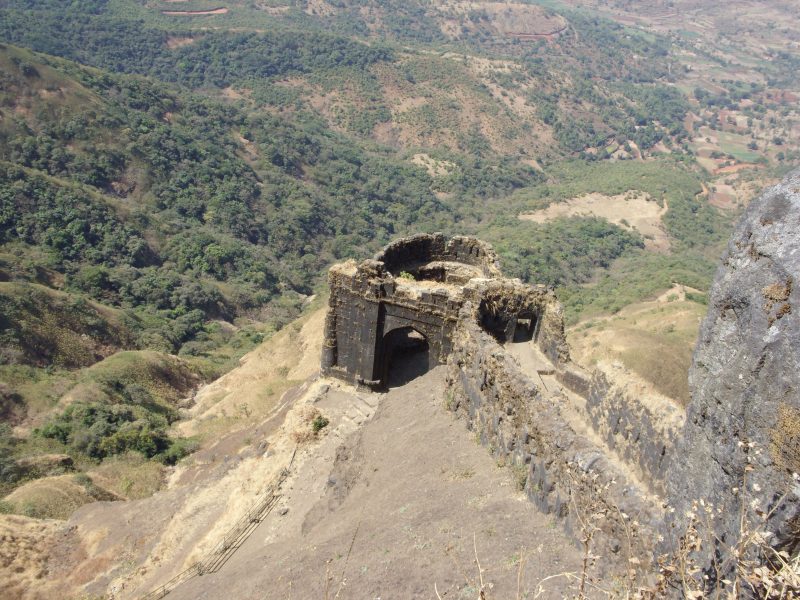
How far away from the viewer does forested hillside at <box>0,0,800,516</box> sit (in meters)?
35.6

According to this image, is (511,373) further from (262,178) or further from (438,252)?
(262,178)

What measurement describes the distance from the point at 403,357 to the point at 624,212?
7116 centimetres

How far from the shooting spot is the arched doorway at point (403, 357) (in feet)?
65.0

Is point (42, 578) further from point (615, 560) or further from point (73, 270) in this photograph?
point (73, 270)

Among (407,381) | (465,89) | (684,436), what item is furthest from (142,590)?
(465,89)

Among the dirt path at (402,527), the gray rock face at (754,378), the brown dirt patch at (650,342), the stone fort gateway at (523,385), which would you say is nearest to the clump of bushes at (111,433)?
the stone fort gateway at (523,385)

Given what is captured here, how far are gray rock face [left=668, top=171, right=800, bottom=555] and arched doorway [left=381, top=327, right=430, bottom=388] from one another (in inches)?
569

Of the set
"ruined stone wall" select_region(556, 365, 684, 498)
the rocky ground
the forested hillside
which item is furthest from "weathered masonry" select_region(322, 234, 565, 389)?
the forested hillside

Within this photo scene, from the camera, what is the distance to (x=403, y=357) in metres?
21.2

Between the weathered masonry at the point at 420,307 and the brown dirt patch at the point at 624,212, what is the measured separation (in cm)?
5939

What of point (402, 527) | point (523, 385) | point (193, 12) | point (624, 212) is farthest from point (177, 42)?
point (402, 527)

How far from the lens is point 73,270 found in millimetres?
46344

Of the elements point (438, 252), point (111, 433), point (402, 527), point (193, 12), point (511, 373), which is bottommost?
point (111, 433)

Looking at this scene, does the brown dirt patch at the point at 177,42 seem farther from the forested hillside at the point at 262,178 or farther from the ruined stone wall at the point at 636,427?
the ruined stone wall at the point at 636,427
